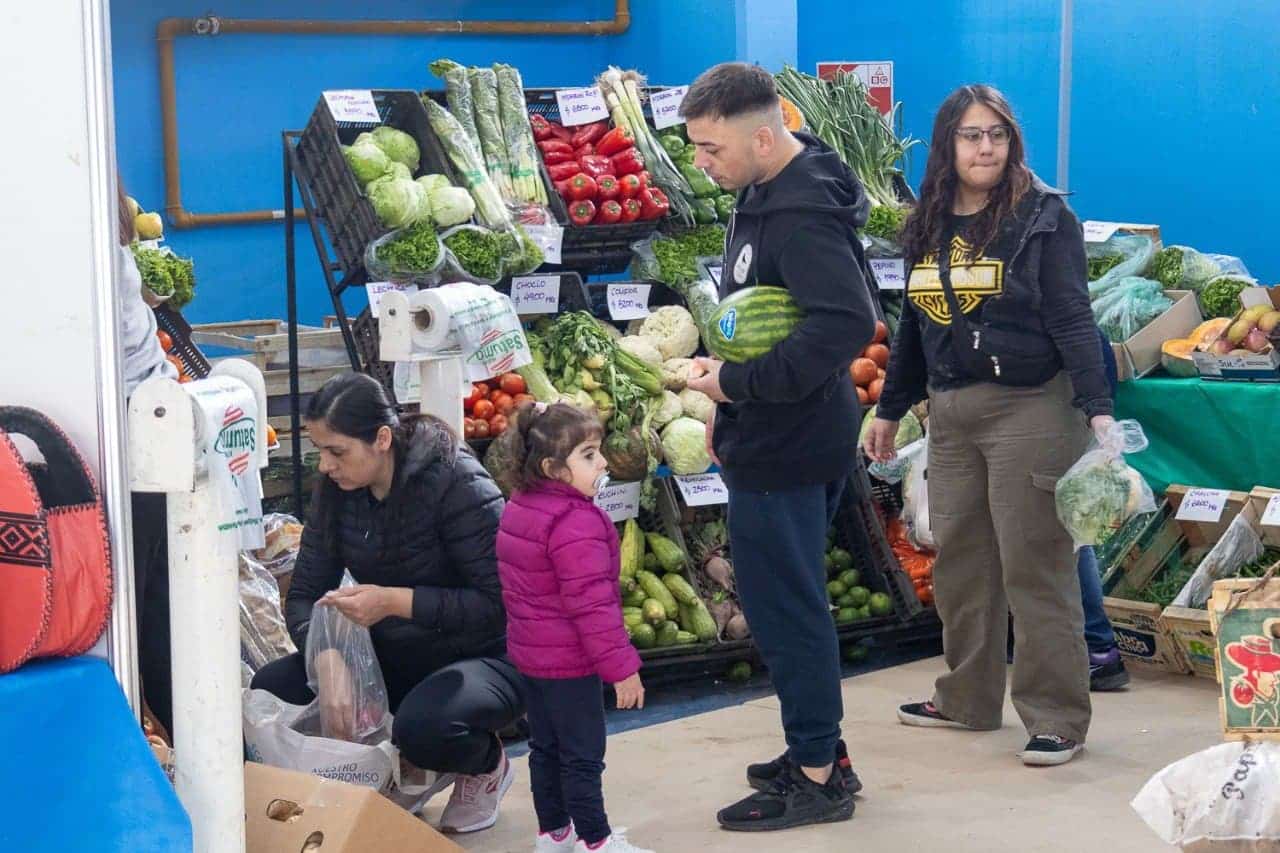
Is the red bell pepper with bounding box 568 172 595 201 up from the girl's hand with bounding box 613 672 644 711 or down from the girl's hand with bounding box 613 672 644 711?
up

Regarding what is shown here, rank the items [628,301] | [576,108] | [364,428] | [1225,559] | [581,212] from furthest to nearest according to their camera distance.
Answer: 1. [576,108]
2. [628,301]
3. [581,212]
4. [1225,559]
5. [364,428]

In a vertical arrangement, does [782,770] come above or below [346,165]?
below

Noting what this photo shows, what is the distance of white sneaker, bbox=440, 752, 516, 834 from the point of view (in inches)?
159

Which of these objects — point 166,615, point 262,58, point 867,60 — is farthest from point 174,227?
point 166,615

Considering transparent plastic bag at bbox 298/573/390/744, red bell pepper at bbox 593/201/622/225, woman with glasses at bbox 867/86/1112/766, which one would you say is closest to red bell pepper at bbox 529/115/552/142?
red bell pepper at bbox 593/201/622/225

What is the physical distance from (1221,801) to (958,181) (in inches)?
86.9

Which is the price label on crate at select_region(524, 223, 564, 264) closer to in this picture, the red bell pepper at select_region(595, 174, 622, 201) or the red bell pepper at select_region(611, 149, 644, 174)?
the red bell pepper at select_region(595, 174, 622, 201)

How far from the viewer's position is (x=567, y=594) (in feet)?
11.5

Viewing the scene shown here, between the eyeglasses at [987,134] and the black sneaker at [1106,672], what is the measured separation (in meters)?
1.85

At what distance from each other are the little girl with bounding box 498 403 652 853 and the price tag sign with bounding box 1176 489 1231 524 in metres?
2.70

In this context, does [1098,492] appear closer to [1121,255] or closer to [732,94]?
[732,94]

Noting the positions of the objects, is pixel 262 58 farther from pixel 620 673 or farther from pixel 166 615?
pixel 620 673

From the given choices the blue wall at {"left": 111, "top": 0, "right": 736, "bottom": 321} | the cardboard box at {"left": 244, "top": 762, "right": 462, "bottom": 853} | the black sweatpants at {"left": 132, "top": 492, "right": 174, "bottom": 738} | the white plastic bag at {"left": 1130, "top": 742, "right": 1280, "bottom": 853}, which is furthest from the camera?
the blue wall at {"left": 111, "top": 0, "right": 736, "bottom": 321}

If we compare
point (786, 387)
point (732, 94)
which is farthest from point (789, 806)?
point (732, 94)
